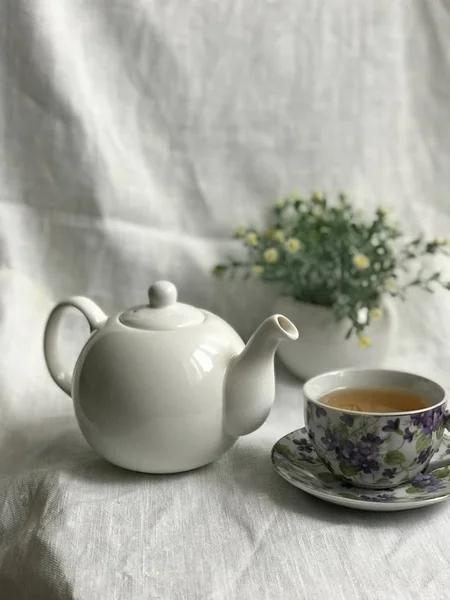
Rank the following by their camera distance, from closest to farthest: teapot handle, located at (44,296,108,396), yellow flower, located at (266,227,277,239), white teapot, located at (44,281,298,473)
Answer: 1. white teapot, located at (44,281,298,473)
2. teapot handle, located at (44,296,108,396)
3. yellow flower, located at (266,227,277,239)

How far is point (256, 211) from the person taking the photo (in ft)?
3.53

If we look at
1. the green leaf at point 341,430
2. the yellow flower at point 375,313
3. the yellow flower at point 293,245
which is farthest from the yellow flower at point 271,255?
the green leaf at point 341,430

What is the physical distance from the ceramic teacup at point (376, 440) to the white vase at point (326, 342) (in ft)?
0.89

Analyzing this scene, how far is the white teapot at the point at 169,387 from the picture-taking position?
664 millimetres

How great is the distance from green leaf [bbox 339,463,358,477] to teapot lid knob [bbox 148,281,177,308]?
0.71 feet

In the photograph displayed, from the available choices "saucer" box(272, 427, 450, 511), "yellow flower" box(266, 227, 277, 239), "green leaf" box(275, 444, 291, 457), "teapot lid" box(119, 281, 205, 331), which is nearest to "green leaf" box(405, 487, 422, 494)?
"saucer" box(272, 427, 450, 511)

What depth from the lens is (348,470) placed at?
638 mm

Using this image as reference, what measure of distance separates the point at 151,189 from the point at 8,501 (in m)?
0.49

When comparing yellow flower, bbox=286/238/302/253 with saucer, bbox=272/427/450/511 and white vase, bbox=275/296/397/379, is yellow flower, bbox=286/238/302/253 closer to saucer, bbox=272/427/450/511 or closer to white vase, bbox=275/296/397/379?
white vase, bbox=275/296/397/379

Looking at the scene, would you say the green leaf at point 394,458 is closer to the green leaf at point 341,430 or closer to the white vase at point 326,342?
the green leaf at point 341,430

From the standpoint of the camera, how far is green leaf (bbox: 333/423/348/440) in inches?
24.7

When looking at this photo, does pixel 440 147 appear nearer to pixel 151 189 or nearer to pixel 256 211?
pixel 256 211

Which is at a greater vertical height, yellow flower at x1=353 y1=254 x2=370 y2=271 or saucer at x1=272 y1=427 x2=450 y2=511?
yellow flower at x1=353 y1=254 x2=370 y2=271

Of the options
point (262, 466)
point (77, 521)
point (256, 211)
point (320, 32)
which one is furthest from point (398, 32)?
point (77, 521)
